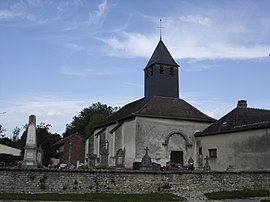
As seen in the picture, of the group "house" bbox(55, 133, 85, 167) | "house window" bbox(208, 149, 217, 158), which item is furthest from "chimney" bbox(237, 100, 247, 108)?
"house" bbox(55, 133, 85, 167)

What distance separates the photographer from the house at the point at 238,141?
22109 mm

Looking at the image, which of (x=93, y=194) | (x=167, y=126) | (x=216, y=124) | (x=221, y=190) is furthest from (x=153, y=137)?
Answer: (x=93, y=194)

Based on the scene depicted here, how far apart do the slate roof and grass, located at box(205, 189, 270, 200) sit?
5.88 metres

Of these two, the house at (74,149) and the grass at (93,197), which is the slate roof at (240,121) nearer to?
the grass at (93,197)

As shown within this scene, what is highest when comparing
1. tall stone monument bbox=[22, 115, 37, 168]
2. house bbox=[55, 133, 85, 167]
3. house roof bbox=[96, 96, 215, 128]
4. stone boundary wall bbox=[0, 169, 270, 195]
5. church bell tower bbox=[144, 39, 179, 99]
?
church bell tower bbox=[144, 39, 179, 99]

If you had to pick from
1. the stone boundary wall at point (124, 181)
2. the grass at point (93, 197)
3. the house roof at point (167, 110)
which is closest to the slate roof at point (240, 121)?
the house roof at point (167, 110)

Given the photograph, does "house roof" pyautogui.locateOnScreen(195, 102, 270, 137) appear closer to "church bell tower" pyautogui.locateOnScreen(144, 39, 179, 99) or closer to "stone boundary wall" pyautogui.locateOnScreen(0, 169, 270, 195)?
"church bell tower" pyautogui.locateOnScreen(144, 39, 179, 99)

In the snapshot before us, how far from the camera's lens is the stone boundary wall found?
14.9 meters

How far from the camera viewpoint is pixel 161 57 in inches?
1342

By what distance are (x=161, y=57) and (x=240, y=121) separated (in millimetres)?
11334

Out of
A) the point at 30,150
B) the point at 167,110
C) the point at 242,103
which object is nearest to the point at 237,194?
the point at 30,150

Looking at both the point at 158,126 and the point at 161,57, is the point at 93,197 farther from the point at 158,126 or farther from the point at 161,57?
the point at 161,57

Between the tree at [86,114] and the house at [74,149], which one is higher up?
the tree at [86,114]

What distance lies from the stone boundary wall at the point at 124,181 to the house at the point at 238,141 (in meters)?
3.70
